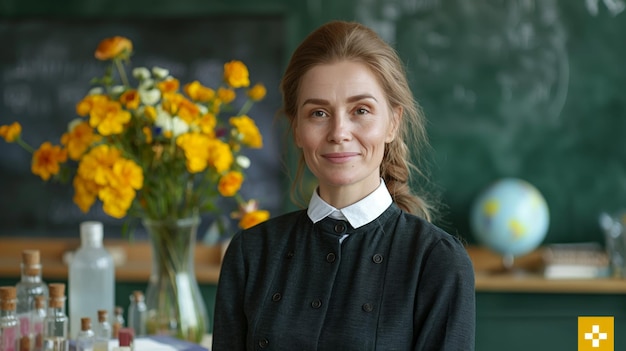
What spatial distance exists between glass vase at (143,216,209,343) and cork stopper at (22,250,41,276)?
0.26 metres

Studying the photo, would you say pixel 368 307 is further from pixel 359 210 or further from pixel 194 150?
pixel 194 150

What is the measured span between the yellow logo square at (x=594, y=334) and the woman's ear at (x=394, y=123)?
57 centimetres

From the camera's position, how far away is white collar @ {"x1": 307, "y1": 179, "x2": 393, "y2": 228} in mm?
1281

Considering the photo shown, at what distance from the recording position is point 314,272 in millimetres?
1271

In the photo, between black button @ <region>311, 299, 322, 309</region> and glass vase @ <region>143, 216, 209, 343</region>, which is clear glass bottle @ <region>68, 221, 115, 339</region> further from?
black button @ <region>311, 299, 322, 309</region>

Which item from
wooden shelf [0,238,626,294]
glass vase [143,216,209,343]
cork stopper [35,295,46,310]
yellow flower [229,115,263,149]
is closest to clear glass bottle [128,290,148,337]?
glass vase [143,216,209,343]

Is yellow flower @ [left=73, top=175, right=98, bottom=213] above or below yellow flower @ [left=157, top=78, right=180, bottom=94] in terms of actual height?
below

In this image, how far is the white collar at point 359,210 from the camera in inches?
50.4

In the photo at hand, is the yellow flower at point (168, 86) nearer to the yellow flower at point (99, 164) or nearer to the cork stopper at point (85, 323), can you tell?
the yellow flower at point (99, 164)

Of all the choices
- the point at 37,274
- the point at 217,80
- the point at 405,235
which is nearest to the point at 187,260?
the point at 37,274

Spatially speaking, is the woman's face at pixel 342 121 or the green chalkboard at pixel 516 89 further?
the green chalkboard at pixel 516 89

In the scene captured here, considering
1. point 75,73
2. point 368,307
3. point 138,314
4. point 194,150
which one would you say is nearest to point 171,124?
point 194,150

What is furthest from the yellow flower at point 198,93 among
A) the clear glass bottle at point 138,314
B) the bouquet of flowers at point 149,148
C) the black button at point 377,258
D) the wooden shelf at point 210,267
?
the wooden shelf at point 210,267

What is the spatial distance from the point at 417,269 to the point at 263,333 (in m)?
0.23
